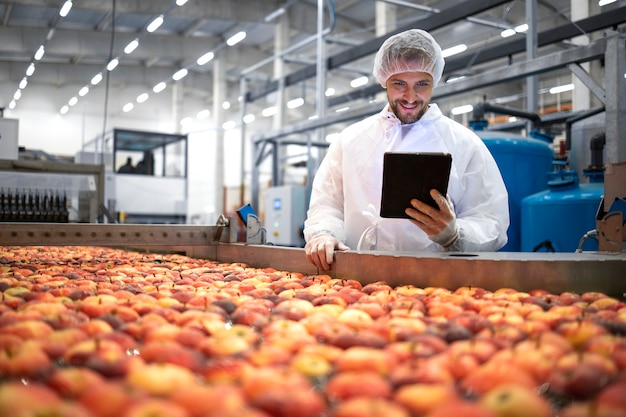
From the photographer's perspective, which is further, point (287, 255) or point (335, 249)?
point (287, 255)

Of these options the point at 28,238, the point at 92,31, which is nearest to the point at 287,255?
the point at 28,238

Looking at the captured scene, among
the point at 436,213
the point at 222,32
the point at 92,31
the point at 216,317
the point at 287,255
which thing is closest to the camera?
the point at 216,317

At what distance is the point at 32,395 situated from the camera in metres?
0.79

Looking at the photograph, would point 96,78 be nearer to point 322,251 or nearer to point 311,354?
point 322,251

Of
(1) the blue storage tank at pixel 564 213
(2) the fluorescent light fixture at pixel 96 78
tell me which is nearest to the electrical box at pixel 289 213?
(1) the blue storage tank at pixel 564 213

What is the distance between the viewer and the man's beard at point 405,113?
2.96m

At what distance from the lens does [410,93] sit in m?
2.93

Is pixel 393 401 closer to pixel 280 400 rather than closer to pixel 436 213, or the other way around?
pixel 280 400

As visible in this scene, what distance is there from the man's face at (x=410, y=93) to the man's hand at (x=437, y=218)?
74 centimetres

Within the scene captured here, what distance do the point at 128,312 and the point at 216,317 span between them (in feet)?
0.79

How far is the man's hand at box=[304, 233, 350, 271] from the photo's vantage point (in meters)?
2.41

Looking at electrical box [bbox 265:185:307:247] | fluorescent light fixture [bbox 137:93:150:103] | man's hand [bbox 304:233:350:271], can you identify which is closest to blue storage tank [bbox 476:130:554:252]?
man's hand [bbox 304:233:350:271]

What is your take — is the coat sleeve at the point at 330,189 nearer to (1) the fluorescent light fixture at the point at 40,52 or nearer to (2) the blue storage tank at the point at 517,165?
(2) the blue storage tank at the point at 517,165

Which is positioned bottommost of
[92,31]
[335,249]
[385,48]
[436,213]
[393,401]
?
[393,401]
